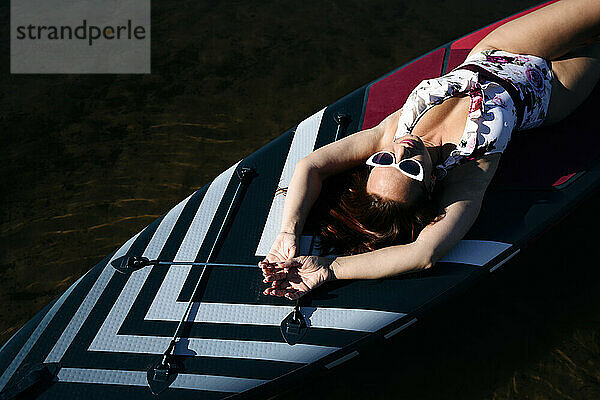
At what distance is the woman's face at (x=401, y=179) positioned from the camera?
1.55 metres

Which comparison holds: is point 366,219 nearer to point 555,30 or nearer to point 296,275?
point 296,275

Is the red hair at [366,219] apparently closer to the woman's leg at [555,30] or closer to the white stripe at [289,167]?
the white stripe at [289,167]

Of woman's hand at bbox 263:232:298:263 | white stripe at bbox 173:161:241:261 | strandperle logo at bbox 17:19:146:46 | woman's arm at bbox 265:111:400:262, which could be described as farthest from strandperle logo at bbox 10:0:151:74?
woman's hand at bbox 263:232:298:263

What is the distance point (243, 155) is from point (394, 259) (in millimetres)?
1571

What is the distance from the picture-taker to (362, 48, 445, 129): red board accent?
232 cm

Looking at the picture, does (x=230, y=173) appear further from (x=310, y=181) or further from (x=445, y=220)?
(x=445, y=220)

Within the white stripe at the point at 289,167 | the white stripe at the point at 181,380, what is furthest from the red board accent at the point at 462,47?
the white stripe at the point at 181,380

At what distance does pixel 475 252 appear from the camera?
182cm

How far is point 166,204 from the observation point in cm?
279

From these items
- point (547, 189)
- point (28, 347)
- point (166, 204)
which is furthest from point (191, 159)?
point (547, 189)

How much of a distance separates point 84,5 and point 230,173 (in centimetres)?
256

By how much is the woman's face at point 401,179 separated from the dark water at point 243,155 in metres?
0.82

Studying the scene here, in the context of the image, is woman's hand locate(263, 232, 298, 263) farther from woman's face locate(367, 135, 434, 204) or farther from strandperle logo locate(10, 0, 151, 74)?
strandperle logo locate(10, 0, 151, 74)

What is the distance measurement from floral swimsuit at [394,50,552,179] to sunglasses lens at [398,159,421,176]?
0.79ft
